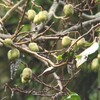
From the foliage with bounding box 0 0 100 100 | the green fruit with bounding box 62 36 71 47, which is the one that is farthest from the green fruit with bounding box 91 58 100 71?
the green fruit with bounding box 62 36 71 47

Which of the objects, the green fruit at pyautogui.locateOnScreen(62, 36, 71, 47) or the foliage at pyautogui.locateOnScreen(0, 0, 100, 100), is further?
the green fruit at pyautogui.locateOnScreen(62, 36, 71, 47)

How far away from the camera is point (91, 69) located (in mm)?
1364

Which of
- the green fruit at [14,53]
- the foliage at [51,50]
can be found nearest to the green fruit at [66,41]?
the foliage at [51,50]

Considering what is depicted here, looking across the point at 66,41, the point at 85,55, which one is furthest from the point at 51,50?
the point at 85,55

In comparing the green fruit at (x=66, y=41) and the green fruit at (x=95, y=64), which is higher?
the green fruit at (x=66, y=41)

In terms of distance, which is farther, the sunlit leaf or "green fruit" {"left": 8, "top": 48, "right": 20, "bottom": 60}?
"green fruit" {"left": 8, "top": 48, "right": 20, "bottom": 60}

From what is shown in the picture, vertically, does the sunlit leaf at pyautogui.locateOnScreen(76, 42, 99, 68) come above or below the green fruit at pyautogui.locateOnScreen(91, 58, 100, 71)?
above

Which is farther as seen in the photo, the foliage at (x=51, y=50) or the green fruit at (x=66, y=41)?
the green fruit at (x=66, y=41)

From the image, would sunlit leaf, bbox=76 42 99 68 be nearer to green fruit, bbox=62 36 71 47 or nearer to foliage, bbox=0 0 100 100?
foliage, bbox=0 0 100 100

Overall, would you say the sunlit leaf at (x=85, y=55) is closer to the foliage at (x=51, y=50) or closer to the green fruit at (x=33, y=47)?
the foliage at (x=51, y=50)

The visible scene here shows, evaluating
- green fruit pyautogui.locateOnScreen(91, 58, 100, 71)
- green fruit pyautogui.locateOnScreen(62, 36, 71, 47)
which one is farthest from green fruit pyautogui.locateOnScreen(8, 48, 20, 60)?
green fruit pyautogui.locateOnScreen(91, 58, 100, 71)

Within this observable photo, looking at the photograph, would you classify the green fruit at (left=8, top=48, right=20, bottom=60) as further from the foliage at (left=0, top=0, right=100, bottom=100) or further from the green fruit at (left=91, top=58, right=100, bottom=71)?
the green fruit at (left=91, top=58, right=100, bottom=71)

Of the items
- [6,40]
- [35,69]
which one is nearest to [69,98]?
[6,40]

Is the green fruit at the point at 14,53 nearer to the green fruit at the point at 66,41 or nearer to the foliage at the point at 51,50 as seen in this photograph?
the foliage at the point at 51,50
